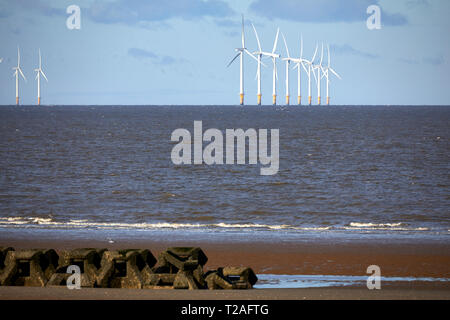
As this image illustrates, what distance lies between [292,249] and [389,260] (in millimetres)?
2865

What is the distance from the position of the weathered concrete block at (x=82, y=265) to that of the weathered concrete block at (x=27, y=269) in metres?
0.21

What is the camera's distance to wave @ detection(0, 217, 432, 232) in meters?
26.2

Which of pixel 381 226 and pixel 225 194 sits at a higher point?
pixel 225 194

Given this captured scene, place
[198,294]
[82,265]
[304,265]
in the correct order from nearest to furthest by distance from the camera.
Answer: [198,294] < [82,265] < [304,265]

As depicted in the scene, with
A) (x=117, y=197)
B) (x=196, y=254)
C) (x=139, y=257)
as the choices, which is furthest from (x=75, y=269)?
(x=117, y=197)

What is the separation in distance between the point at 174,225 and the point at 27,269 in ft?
46.0

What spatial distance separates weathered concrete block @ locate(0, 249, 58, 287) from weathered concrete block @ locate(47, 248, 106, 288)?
0.21m

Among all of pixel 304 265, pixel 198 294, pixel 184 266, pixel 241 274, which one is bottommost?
pixel 304 265

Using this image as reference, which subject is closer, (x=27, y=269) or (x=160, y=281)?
(x=160, y=281)

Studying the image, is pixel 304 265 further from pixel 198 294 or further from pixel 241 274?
pixel 198 294

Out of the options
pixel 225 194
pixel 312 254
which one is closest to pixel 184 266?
pixel 312 254

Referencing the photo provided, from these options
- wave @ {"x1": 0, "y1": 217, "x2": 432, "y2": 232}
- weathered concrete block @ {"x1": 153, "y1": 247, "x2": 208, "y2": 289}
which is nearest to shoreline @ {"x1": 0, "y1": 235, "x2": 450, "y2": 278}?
weathered concrete block @ {"x1": 153, "y1": 247, "x2": 208, "y2": 289}

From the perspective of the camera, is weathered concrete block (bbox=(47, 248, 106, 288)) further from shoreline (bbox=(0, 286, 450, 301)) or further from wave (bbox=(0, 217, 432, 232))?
wave (bbox=(0, 217, 432, 232))

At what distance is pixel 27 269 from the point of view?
13.5 metres
